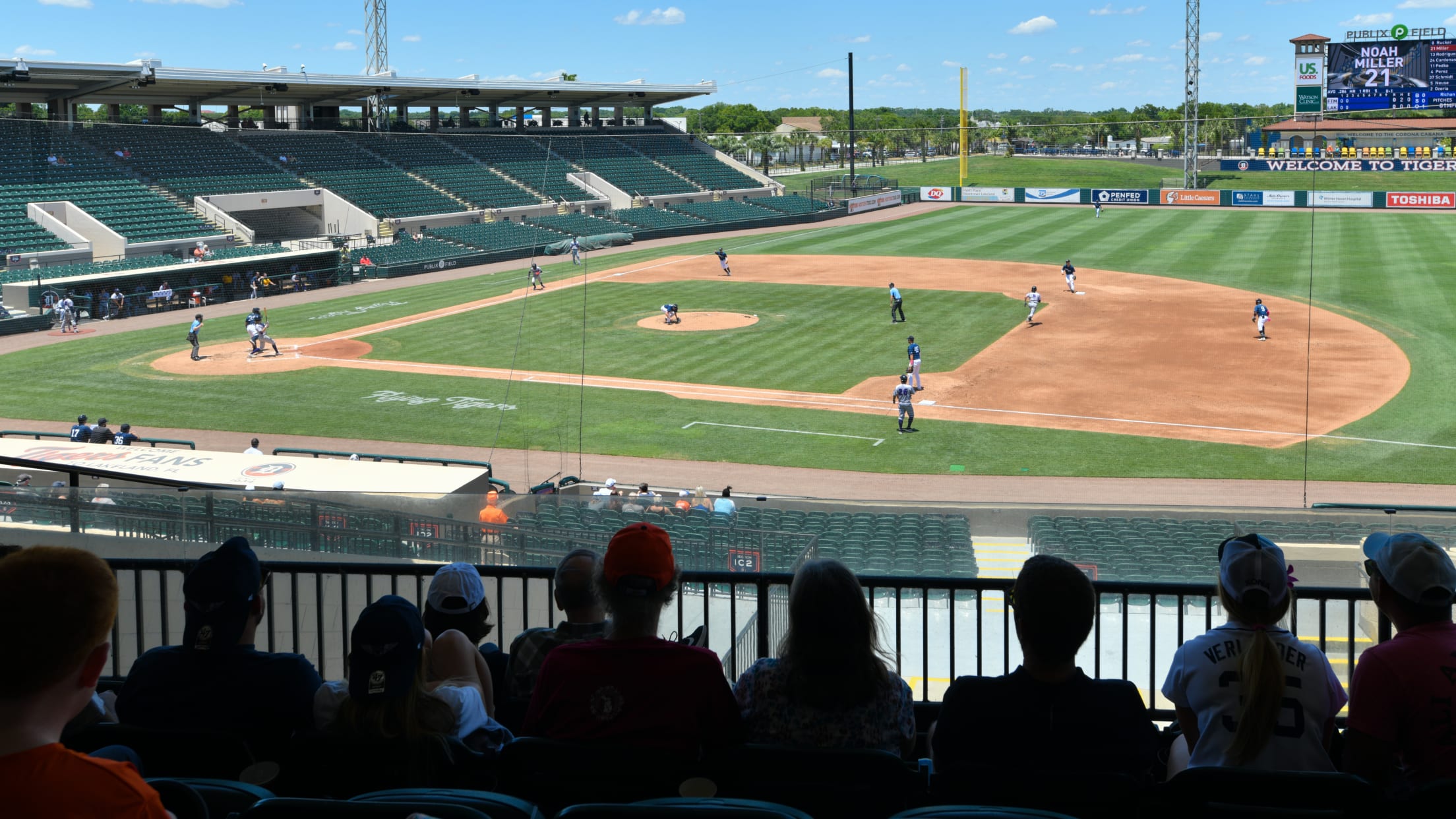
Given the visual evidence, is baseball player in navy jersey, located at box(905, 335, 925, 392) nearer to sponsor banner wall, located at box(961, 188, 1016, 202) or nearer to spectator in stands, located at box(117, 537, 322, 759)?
spectator in stands, located at box(117, 537, 322, 759)

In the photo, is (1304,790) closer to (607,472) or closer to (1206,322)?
(607,472)

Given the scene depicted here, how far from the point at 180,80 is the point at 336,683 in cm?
6041

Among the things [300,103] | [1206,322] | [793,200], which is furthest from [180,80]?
[1206,322]

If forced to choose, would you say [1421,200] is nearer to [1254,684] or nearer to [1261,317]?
[1261,317]

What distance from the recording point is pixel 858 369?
3403cm

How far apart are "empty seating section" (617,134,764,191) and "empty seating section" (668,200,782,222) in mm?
6005

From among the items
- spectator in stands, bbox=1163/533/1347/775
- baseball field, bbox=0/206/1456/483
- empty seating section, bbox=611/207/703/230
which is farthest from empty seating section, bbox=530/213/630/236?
spectator in stands, bbox=1163/533/1347/775

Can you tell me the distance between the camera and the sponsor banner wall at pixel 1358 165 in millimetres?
94137

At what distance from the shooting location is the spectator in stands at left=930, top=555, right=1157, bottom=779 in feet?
13.5

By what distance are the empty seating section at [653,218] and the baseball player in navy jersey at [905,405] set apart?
44540mm

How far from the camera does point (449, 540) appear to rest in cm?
1105

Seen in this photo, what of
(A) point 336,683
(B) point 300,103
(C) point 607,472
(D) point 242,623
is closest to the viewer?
(D) point 242,623

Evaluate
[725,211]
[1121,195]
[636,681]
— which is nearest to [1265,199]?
[1121,195]

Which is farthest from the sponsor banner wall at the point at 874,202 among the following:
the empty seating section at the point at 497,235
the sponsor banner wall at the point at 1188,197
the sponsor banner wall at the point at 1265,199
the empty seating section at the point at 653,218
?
the empty seating section at the point at 497,235
